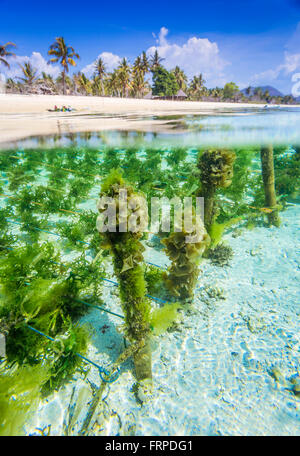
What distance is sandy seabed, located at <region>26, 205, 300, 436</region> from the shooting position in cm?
224

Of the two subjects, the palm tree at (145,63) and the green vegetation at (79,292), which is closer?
the green vegetation at (79,292)

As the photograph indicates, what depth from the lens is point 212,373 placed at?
2668mm

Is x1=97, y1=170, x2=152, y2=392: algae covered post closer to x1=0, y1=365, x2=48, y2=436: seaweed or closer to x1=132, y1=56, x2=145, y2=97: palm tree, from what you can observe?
x1=0, y1=365, x2=48, y2=436: seaweed

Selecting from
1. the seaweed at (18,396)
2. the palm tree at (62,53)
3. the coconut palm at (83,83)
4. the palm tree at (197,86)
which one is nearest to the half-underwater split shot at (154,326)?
the seaweed at (18,396)

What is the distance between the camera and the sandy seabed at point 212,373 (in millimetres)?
2244

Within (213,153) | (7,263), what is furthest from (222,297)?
(7,263)

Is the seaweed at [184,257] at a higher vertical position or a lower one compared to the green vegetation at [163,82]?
lower

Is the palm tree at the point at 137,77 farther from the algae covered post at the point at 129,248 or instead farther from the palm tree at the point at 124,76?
the algae covered post at the point at 129,248

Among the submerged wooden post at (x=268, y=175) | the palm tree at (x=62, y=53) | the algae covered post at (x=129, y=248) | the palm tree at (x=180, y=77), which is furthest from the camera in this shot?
the palm tree at (x=180, y=77)

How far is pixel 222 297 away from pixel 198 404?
174cm

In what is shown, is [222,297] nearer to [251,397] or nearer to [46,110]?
[251,397]

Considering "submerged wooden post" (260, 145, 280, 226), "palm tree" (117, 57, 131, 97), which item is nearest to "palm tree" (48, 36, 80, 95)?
"palm tree" (117, 57, 131, 97)

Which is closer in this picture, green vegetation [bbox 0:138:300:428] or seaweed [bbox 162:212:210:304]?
green vegetation [bbox 0:138:300:428]

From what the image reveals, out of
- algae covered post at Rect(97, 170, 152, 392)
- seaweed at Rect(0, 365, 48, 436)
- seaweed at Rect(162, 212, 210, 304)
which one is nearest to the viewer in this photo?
algae covered post at Rect(97, 170, 152, 392)
